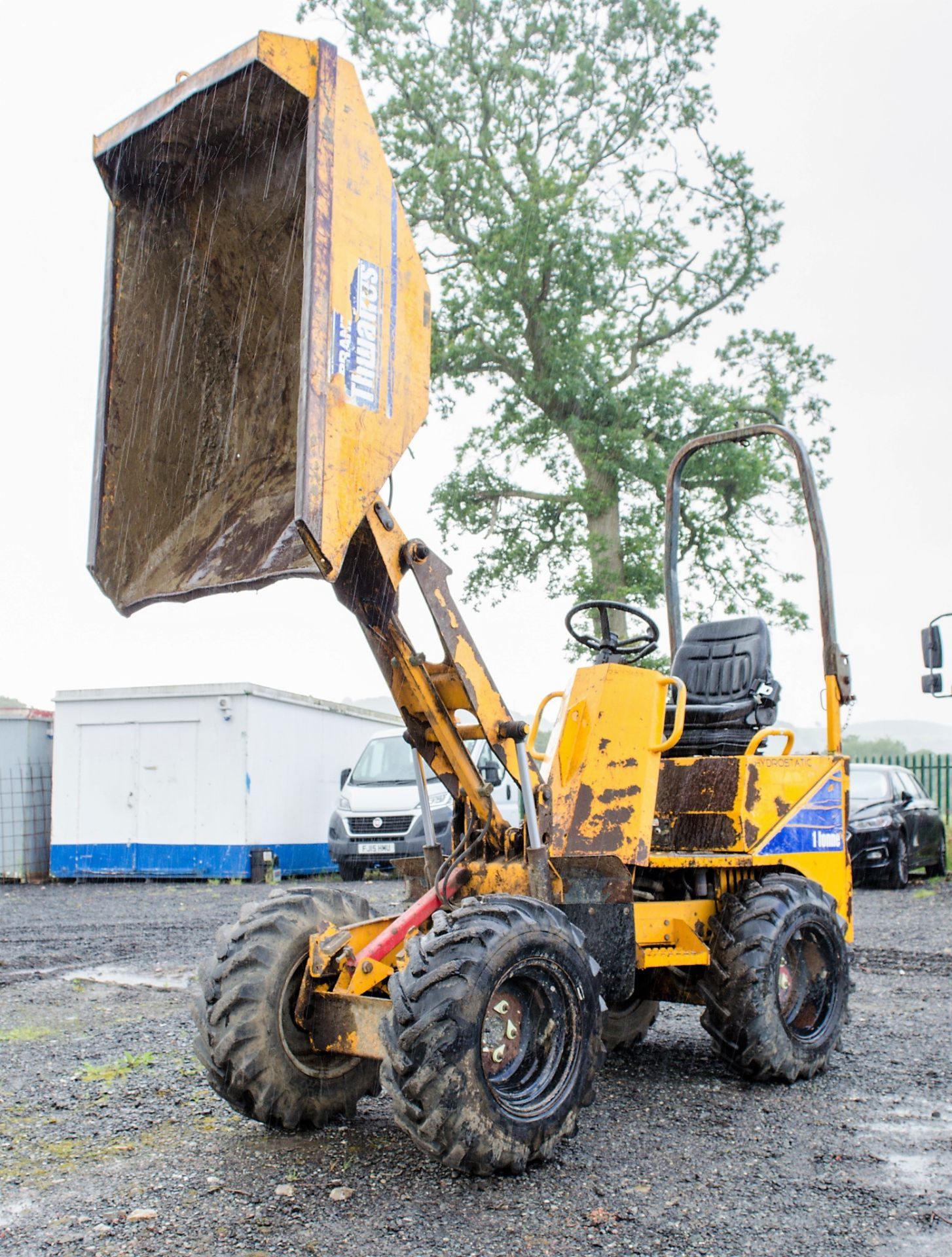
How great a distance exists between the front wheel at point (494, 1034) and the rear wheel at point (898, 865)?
39.0ft

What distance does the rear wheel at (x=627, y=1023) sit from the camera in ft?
20.0

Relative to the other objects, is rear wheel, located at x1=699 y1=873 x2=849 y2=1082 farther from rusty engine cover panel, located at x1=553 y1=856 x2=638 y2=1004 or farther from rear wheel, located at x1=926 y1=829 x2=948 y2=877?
rear wheel, located at x1=926 y1=829 x2=948 y2=877

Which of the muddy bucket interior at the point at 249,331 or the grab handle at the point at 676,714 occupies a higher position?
the muddy bucket interior at the point at 249,331

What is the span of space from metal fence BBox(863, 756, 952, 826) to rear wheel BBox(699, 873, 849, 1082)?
649 inches

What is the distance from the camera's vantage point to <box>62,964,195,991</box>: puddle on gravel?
27.0 feet

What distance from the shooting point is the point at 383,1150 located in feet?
14.5

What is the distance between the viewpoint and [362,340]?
409 cm

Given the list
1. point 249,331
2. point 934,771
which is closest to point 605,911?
point 249,331

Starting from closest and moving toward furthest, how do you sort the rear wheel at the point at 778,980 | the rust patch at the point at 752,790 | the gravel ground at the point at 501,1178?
1. the gravel ground at the point at 501,1178
2. the rear wheel at the point at 778,980
3. the rust patch at the point at 752,790

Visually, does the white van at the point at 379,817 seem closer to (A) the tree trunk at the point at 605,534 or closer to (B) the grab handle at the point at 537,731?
(A) the tree trunk at the point at 605,534

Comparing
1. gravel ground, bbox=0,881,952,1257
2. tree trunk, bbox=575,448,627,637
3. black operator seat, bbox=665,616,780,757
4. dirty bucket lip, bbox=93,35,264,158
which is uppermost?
tree trunk, bbox=575,448,627,637

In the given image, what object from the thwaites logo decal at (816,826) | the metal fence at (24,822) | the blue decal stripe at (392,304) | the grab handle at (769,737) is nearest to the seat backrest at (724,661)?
the grab handle at (769,737)

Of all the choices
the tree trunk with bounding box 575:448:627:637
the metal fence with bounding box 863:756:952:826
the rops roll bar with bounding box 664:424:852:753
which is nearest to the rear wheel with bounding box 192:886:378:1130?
the rops roll bar with bounding box 664:424:852:753

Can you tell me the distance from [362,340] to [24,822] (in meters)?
15.1
